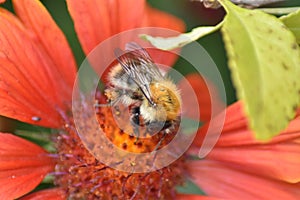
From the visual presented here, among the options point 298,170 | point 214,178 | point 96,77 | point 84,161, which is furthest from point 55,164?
point 298,170

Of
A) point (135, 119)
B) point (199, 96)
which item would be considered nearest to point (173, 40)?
point (135, 119)

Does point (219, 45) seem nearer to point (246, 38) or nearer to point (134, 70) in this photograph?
point (134, 70)

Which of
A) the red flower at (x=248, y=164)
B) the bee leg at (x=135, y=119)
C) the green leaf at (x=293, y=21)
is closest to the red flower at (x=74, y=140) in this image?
the red flower at (x=248, y=164)

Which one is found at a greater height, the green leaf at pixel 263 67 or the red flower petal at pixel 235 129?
the green leaf at pixel 263 67

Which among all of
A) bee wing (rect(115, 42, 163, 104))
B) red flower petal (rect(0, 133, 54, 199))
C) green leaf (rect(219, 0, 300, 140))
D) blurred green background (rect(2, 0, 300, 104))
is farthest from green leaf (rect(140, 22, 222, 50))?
blurred green background (rect(2, 0, 300, 104))

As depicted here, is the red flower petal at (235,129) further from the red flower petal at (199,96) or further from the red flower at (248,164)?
the red flower petal at (199,96)

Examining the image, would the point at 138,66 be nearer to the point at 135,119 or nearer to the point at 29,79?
the point at 135,119

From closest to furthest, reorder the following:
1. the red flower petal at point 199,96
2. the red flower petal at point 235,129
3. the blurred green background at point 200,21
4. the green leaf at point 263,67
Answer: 1. the green leaf at point 263,67
2. the red flower petal at point 235,129
3. the red flower petal at point 199,96
4. the blurred green background at point 200,21
